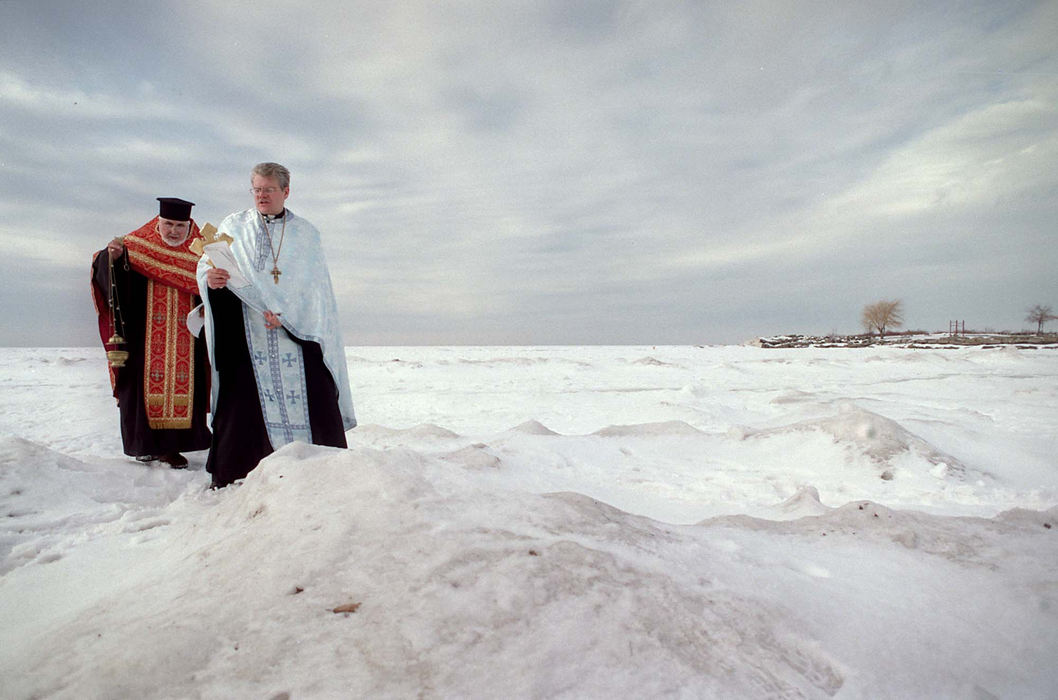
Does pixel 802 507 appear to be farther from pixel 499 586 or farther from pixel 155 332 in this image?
pixel 155 332

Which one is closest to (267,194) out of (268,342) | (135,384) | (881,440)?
(268,342)

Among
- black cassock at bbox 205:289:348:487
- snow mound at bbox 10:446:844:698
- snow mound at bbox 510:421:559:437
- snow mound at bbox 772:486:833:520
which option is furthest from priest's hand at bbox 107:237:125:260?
snow mound at bbox 772:486:833:520

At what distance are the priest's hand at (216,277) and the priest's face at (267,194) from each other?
1.97 feet

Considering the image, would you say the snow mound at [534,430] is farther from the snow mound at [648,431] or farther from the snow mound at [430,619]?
the snow mound at [430,619]

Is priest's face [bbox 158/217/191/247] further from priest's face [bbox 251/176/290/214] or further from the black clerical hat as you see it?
priest's face [bbox 251/176/290/214]

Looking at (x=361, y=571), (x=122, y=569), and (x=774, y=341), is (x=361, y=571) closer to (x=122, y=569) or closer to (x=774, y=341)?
(x=122, y=569)

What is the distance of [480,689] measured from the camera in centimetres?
106

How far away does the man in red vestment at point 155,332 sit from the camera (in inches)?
170

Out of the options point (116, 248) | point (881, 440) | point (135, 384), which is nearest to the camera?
point (116, 248)

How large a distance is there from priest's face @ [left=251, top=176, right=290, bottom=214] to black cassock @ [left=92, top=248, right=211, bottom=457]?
1.61 metres

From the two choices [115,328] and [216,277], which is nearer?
[216,277]

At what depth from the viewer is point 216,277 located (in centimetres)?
338

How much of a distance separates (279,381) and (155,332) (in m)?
1.52

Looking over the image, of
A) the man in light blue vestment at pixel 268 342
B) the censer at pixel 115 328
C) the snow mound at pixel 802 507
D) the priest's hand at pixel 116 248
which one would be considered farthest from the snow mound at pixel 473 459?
the priest's hand at pixel 116 248
